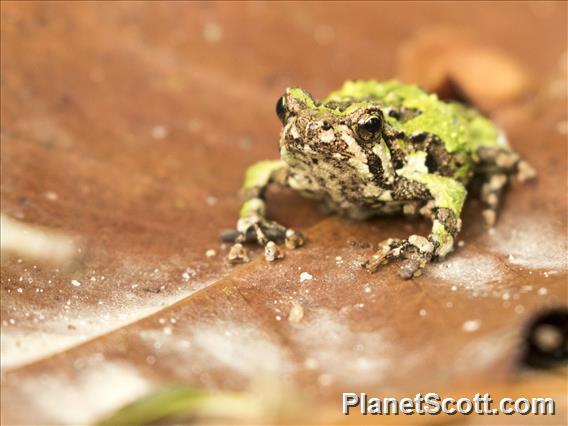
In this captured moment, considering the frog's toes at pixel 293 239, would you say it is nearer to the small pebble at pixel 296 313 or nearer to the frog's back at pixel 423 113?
the small pebble at pixel 296 313

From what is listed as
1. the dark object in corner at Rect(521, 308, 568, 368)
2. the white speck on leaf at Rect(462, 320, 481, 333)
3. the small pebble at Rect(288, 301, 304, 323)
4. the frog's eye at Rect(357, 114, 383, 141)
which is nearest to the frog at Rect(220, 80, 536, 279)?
the frog's eye at Rect(357, 114, 383, 141)

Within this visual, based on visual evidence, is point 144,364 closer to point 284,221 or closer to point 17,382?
point 17,382

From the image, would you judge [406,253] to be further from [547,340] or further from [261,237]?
[547,340]

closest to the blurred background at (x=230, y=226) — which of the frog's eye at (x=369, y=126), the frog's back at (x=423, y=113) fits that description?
the frog's back at (x=423, y=113)

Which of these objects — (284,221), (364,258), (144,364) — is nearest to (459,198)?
(364,258)

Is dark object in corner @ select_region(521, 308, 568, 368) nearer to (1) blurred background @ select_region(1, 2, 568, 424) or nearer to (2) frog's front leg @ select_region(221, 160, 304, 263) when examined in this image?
(1) blurred background @ select_region(1, 2, 568, 424)
